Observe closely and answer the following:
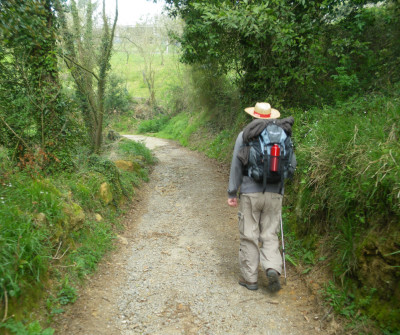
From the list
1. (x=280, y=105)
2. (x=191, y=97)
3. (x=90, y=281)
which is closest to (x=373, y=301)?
(x=90, y=281)

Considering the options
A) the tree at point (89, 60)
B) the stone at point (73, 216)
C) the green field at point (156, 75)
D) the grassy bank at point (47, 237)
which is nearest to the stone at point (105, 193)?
the grassy bank at point (47, 237)

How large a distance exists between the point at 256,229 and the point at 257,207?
0.29m

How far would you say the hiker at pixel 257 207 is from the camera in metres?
3.70

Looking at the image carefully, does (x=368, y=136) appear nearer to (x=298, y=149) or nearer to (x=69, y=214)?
(x=298, y=149)

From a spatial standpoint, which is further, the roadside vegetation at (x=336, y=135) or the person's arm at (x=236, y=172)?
the person's arm at (x=236, y=172)

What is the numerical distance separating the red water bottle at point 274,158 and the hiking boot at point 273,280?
1219mm

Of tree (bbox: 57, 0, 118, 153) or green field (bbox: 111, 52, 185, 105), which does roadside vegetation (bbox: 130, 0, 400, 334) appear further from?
green field (bbox: 111, 52, 185, 105)

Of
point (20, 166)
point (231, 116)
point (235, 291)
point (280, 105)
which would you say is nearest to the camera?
point (235, 291)

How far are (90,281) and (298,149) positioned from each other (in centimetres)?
379

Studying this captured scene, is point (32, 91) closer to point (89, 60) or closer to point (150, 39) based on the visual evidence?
point (89, 60)

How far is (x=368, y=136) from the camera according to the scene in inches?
158

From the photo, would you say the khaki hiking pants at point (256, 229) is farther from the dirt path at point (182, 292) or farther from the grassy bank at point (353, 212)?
the grassy bank at point (353, 212)

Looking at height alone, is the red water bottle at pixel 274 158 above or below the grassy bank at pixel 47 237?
above

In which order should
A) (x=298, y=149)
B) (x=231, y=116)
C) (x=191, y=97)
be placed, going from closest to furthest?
1. (x=298, y=149)
2. (x=231, y=116)
3. (x=191, y=97)
